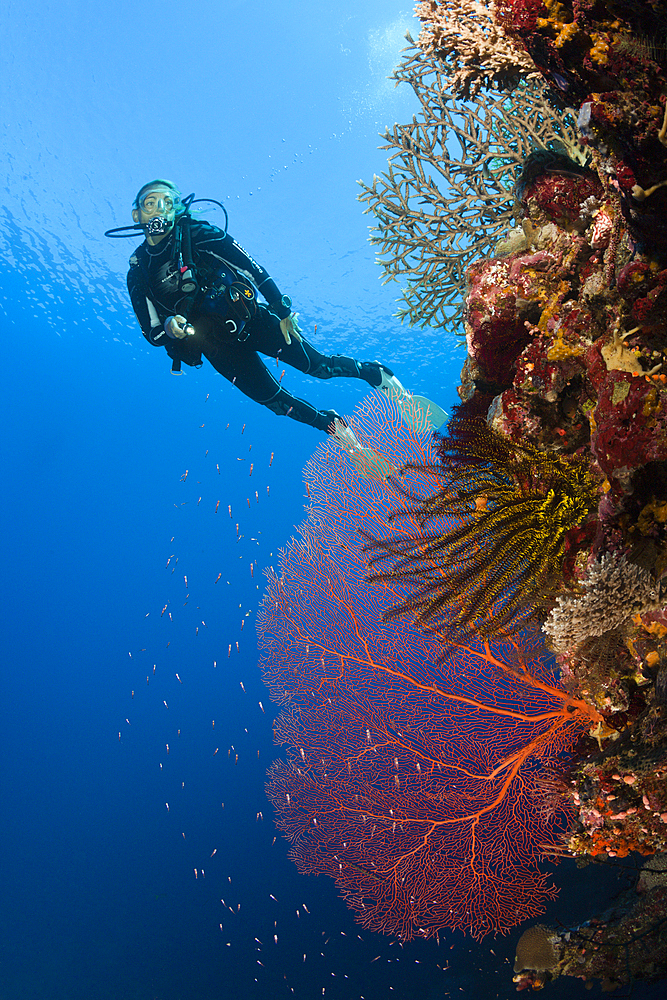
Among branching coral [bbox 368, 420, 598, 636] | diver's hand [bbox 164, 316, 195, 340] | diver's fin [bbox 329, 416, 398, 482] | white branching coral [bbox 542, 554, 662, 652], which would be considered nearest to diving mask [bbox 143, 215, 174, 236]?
diver's hand [bbox 164, 316, 195, 340]

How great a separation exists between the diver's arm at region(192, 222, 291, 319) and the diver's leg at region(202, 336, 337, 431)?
75cm

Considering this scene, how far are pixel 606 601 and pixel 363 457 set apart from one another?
230cm

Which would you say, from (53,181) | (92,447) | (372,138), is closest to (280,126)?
(372,138)

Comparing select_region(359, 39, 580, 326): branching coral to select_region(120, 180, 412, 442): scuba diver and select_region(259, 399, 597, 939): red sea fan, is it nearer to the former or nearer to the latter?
select_region(120, 180, 412, 442): scuba diver

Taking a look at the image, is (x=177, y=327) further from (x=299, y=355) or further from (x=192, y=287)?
(x=299, y=355)

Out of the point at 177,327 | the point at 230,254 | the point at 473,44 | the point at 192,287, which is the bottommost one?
the point at 473,44

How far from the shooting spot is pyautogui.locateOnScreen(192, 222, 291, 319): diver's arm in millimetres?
6098

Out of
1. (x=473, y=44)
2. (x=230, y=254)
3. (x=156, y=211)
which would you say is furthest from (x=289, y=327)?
(x=473, y=44)

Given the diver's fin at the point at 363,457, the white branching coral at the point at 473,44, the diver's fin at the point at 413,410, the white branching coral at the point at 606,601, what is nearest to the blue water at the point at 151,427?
the diver's fin at the point at 363,457

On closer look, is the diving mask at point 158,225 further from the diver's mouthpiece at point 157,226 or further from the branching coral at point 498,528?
the branching coral at point 498,528

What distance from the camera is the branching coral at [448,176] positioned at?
369 centimetres

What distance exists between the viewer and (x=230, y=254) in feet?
20.0

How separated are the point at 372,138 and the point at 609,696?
2287 cm

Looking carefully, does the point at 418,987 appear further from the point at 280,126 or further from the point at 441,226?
the point at 280,126
